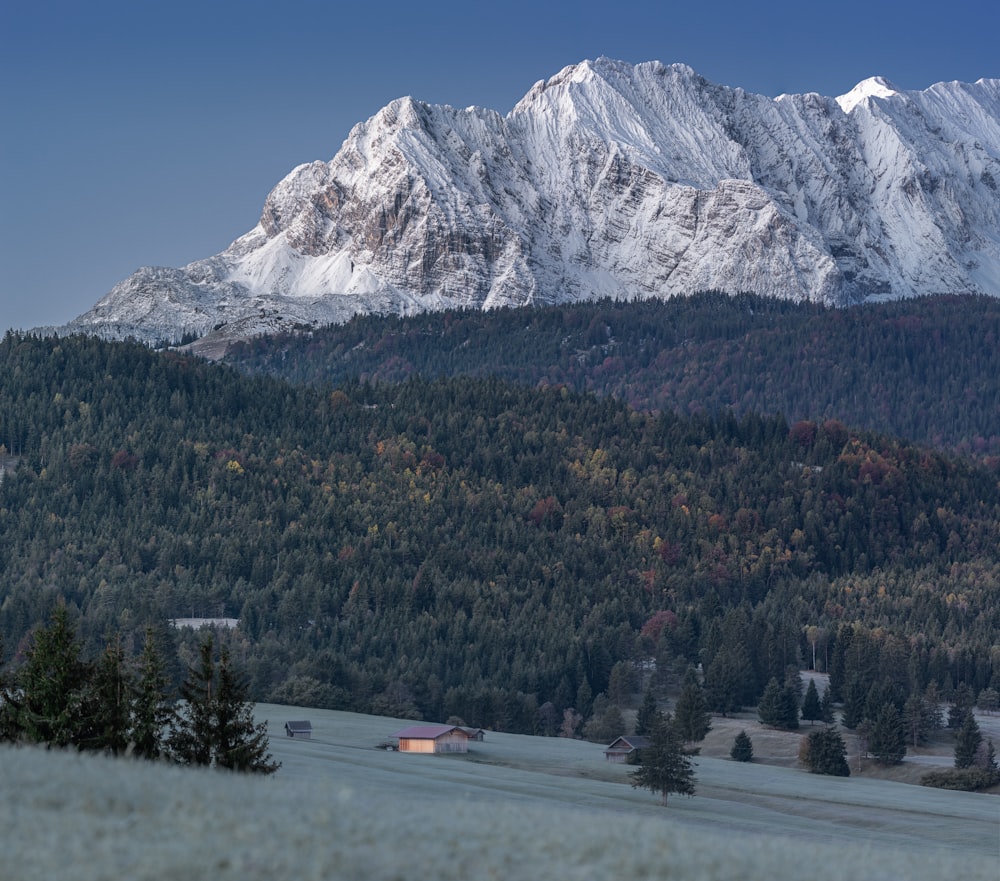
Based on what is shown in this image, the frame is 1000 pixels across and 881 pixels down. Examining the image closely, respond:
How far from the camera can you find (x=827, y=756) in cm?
15988

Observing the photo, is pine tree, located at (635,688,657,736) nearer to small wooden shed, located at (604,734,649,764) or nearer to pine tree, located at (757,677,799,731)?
pine tree, located at (757,677,799,731)

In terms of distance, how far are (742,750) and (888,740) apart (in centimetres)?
1385

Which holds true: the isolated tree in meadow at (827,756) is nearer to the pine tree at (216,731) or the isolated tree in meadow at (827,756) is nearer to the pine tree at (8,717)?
the pine tree at (216,731)

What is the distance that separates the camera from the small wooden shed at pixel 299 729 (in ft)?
490

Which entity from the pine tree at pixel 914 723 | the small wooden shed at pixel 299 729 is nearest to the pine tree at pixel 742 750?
the pine tree at pixel 914 723

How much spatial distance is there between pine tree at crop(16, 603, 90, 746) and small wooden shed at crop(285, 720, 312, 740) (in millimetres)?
76770

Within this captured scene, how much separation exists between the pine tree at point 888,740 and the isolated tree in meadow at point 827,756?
7.01 meters

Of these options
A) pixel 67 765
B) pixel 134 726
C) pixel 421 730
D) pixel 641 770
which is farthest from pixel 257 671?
pixel 67 765

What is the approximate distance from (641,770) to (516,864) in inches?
3617

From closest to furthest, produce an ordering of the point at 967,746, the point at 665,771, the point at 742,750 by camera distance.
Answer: the point at 665,771
the point at 967,746
the point at 742,750

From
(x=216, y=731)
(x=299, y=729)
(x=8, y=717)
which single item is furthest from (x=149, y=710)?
(x=299, y=729)

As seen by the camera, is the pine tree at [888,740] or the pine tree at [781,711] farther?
the pine tree at [781,711]

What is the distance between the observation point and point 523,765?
465ft

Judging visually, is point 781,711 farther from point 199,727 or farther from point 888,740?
point 199,727
